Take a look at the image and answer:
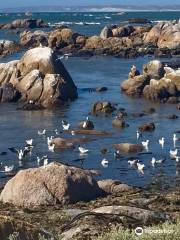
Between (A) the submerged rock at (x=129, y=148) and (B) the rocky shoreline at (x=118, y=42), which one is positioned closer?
(A) the submerged rock at (x=129, y=148)

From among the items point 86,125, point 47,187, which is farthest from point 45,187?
point 86,125

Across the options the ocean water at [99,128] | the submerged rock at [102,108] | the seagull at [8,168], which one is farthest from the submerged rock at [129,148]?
the submerged rock at [102,108]

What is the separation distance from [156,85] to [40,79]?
23.5 ft

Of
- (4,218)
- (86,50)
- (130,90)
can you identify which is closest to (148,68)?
(130,90)

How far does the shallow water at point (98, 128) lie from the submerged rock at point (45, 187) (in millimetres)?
5430

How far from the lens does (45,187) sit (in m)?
18.2

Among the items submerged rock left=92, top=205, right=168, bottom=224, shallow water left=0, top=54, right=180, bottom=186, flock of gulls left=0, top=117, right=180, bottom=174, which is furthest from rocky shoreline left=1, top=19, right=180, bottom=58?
submerged rock left=92, top=205, right=168, bottom=224

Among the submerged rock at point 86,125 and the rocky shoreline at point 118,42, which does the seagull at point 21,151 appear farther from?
the rocky shoreline at point 118,42

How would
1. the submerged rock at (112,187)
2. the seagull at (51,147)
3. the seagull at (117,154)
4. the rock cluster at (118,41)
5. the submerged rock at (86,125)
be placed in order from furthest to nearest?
the rock cluster at (118,41), the submerged rock at (86,125), the seagull at (51,147), the seagull at (117,154), the submerged rock at (112,187)

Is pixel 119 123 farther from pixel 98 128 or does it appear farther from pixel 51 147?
pixel 51 147

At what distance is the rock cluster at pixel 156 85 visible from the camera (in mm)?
43000

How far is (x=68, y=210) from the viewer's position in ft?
54.2

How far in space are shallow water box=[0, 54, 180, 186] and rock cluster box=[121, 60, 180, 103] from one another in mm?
876

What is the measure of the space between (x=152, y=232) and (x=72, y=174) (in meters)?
10.8
